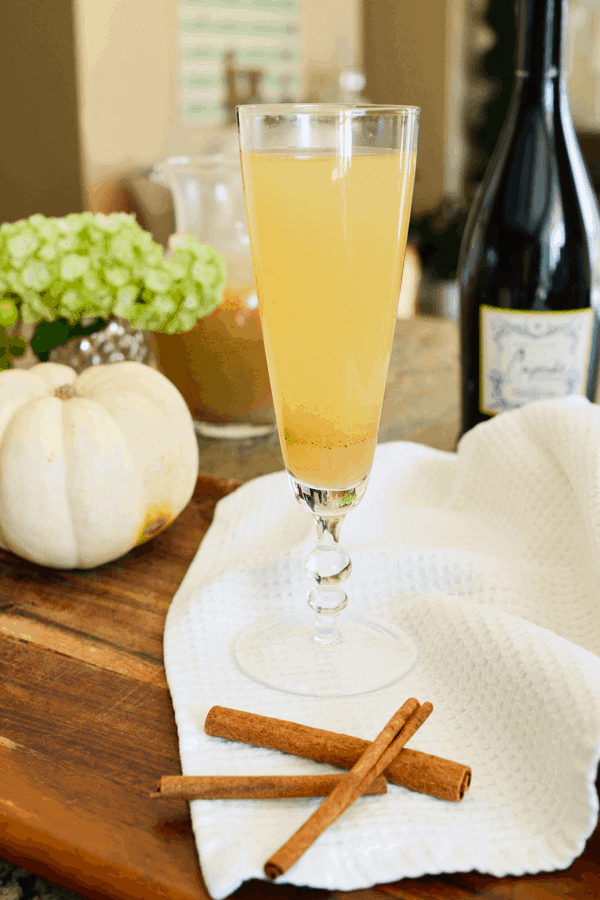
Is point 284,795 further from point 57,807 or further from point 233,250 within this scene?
point 233,250

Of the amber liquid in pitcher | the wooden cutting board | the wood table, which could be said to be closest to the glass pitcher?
the amber liquid in pitcher

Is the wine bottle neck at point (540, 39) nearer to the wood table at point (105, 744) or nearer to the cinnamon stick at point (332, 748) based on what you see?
the wood table at point (105, 744)

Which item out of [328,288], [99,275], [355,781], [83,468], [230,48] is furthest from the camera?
[230,48]

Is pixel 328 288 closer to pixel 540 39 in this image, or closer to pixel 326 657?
pixel 326 657

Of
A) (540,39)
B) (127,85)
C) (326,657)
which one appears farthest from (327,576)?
(127,85)

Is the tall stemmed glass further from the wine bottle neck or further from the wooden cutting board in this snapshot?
the wine bottle neck

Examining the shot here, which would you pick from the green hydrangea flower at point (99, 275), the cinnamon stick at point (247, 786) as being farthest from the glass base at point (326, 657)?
the green hydrangea flower at point (99, 275)
